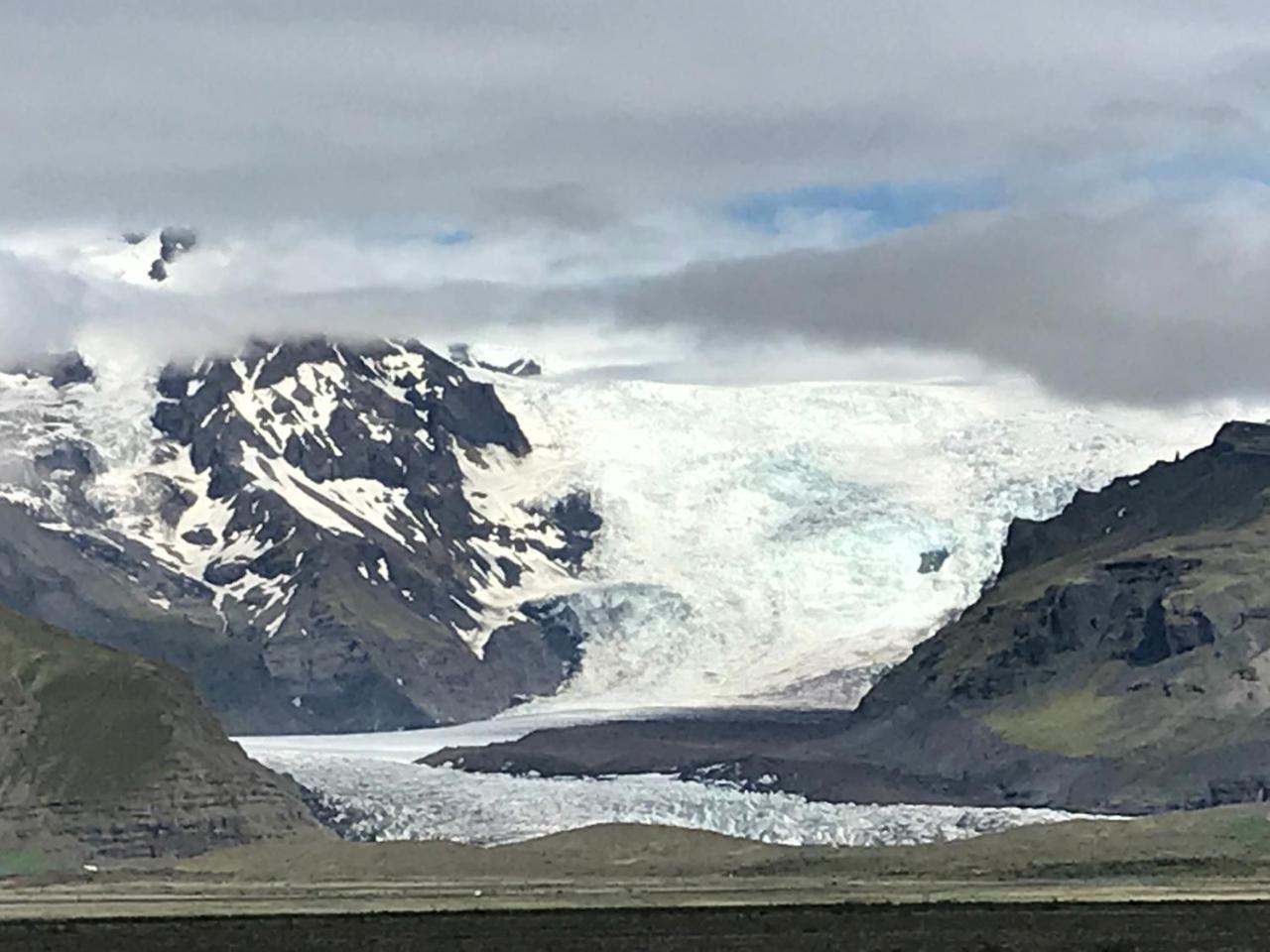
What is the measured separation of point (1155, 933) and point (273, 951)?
49.2m

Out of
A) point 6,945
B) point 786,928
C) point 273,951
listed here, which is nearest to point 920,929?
point 786,928

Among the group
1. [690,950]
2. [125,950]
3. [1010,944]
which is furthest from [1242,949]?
[125,950]

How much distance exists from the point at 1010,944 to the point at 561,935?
3175 centimetres

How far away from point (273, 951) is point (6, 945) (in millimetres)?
16978

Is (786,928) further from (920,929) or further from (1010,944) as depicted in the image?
(1010,944)

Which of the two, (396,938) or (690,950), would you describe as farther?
(396,938)

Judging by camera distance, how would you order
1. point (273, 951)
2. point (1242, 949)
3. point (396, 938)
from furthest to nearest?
1. point (396, 938)
2. point (273, 951)
3. point (1242, 949)

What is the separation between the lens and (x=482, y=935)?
199 m

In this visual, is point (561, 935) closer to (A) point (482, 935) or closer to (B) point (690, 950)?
(A) point (482, 935)

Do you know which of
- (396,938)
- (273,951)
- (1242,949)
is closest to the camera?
(1242,949)

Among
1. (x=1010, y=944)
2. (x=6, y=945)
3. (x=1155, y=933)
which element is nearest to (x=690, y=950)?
(x=1010, y=944)

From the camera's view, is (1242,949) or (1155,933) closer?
(1242,949)

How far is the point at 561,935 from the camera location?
198 metres

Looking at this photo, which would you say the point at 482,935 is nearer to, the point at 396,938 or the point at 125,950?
the point at 396,938
